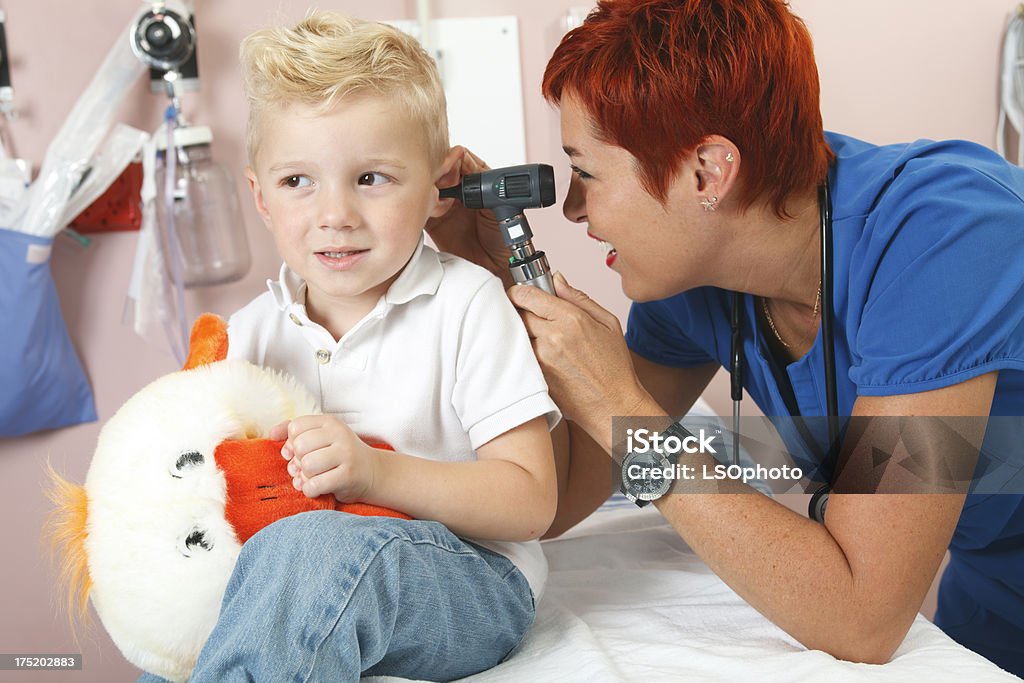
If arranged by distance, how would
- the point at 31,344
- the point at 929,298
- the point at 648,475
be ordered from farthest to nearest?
the point at 31,344, the point at 648,475, the point at 929,298

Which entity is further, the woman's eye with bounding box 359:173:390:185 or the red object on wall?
the red object on wall

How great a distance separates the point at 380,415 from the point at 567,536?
0.56 m

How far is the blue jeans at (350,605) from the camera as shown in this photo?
86 cm

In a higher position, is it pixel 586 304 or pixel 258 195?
pixel 258 195

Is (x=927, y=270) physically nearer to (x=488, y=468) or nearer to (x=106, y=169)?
(x=488, y=468)

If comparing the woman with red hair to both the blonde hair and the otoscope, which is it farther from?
the blonde hair

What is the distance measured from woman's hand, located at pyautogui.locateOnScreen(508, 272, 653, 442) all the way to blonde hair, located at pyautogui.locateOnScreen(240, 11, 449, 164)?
24cm

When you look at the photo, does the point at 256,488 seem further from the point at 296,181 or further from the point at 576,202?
the point at 576,202

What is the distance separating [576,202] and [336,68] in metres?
0.39

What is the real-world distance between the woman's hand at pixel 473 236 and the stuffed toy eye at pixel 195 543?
584mm

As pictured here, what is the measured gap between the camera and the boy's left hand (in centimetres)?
96

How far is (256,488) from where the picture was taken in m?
0.98

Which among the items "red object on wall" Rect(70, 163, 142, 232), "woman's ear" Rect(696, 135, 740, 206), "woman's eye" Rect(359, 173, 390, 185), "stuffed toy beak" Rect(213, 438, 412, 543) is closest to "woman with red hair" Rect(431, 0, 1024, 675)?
"woman's ear" Rect(696, 135, 740, 206)

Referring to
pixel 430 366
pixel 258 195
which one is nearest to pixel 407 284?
pixel 430 366
